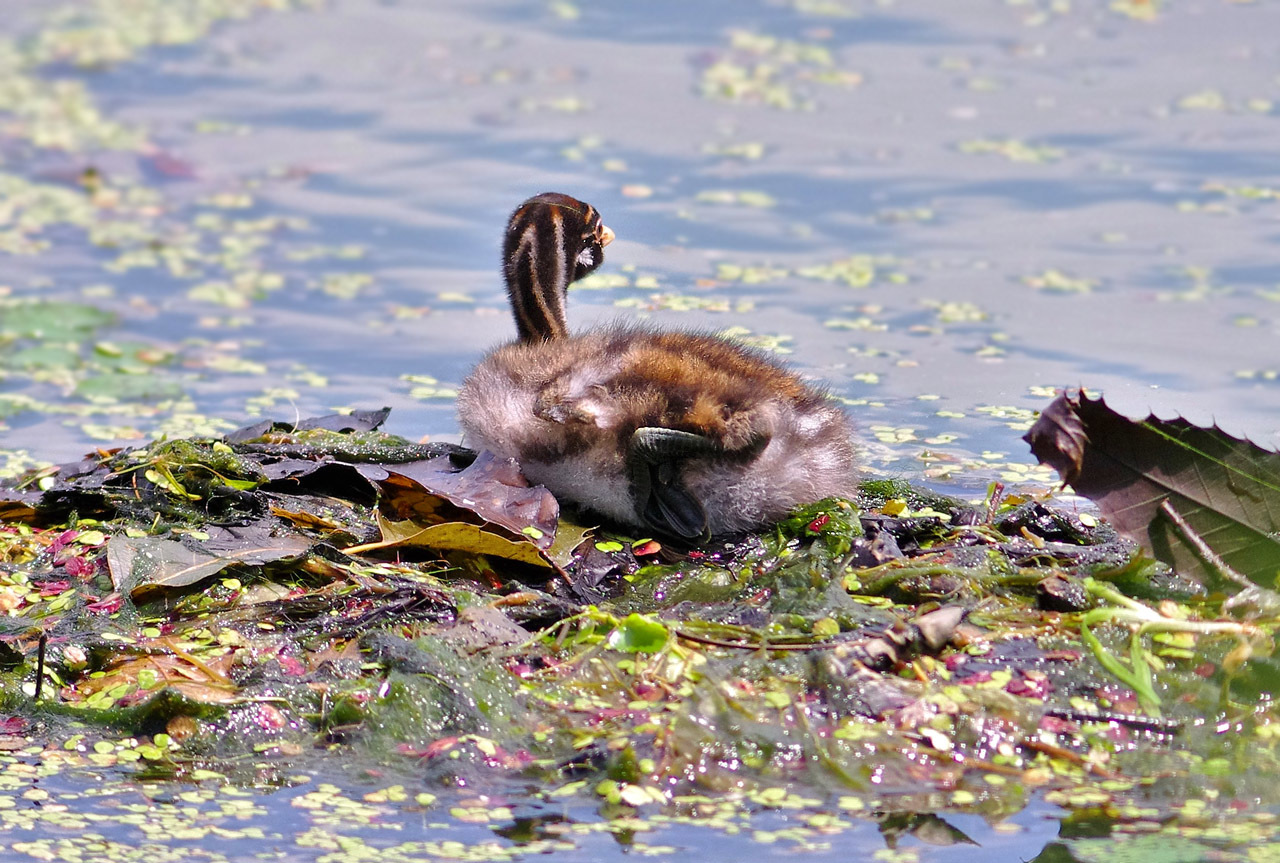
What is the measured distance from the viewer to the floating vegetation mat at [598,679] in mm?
3639

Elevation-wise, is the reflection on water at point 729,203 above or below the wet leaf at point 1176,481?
above

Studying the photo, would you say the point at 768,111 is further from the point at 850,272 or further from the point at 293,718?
the point at 293,718

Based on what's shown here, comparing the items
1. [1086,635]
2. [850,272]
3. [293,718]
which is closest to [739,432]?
[1086,635]

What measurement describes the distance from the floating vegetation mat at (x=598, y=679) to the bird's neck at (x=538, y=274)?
91 centimetres

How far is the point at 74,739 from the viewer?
397 centimetres

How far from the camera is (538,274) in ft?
19.4

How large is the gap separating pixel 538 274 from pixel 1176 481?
2.46m

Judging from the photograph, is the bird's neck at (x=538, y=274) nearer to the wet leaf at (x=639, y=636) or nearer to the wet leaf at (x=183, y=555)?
the wet leaf at (x=183, y=555)

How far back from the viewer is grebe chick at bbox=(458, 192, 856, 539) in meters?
4.81

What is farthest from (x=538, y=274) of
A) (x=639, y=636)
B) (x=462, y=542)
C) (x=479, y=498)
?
(x=639, y=636)

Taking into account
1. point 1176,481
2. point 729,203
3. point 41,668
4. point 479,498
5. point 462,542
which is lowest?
point 41,668

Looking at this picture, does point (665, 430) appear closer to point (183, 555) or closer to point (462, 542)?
point (462, 542)

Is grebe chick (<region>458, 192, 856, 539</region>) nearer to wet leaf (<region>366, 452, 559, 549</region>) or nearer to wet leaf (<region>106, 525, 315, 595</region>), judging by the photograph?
wet leaf (<region>366, 452, 559, 549</region>)

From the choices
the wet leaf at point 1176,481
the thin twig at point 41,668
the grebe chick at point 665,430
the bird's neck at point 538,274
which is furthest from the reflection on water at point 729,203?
the thin twig at point 41,668
